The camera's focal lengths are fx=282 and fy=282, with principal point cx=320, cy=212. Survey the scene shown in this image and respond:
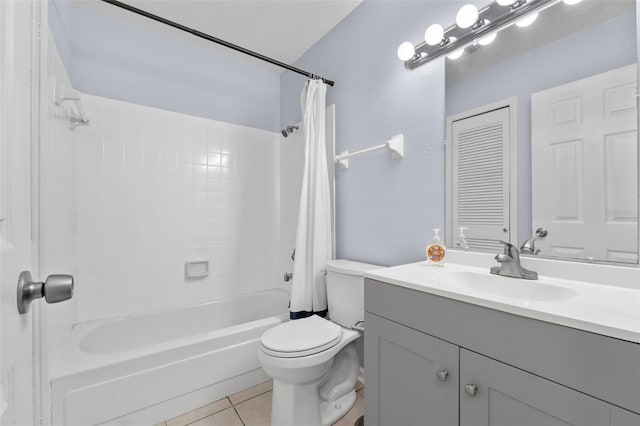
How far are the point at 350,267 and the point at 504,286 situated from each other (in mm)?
764

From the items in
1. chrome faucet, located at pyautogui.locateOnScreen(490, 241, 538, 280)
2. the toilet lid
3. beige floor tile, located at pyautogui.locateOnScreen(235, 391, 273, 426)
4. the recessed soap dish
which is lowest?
beige floor tile, located at pyautogui.locateOnScreen(235, 391, 273, 426)

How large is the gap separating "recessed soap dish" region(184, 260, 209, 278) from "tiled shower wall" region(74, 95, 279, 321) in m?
0.04

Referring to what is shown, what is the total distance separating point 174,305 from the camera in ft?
6.96

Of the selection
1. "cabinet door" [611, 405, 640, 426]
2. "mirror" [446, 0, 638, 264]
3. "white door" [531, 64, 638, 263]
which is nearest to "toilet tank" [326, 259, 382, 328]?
"mirror" [446, 0, 638, 264]

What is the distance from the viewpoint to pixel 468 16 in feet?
3.83

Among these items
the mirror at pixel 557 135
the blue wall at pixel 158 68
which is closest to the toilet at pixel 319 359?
the mirror at pixel 557 135

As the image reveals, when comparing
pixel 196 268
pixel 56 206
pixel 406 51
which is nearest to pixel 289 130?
pixel 406 51

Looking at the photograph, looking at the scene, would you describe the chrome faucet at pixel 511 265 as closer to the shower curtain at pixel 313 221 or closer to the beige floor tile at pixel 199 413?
the shower curtain at pixel 313 221

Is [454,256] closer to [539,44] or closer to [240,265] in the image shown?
[539,44]

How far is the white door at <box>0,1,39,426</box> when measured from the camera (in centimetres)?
40

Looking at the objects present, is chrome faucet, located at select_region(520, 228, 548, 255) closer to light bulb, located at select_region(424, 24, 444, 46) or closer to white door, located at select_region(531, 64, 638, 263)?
white door, located at select_region(531, 64, 638, 263)

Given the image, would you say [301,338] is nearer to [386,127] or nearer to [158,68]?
[386,127]

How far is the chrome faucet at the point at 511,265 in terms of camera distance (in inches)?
40.9

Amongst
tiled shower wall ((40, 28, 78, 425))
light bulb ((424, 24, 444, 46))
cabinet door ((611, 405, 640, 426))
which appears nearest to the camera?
cabinet door ((611, 405, 640, 426))
